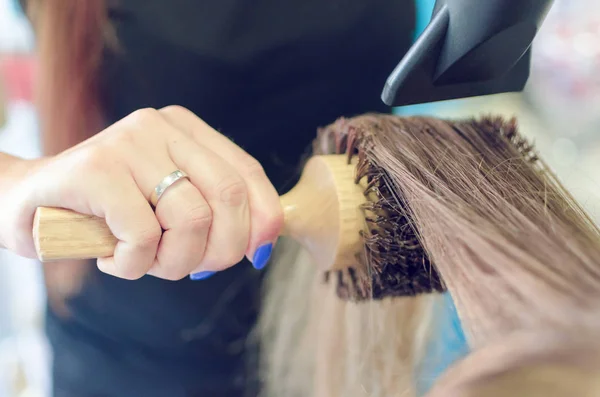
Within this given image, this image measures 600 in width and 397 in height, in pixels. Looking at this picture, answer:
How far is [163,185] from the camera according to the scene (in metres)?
0.40

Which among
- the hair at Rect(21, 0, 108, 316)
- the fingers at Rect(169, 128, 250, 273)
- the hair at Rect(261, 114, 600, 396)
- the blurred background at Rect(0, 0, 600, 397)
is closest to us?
the hair at Rect(261, 114, 600, 396)

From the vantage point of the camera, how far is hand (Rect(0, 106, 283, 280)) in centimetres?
39

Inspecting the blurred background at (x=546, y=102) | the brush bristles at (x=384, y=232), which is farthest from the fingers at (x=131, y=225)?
the blurred background at (x=546, y=102)

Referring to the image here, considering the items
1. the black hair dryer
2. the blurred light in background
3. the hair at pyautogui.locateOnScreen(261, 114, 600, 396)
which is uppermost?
the blurred light in background

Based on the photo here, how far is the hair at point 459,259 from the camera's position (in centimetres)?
30

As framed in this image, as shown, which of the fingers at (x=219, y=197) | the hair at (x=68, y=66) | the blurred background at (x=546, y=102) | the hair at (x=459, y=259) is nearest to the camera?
the hair at (x=459, y=259)

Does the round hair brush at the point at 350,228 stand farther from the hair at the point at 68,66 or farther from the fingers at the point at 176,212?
the hair at the point at 68,66

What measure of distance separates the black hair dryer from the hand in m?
0.16

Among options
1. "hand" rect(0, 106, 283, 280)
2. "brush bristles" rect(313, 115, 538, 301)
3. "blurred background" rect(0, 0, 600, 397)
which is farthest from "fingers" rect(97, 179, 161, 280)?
"blurred background" rect(0, 0, 600, 397)

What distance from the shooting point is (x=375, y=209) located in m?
0.44

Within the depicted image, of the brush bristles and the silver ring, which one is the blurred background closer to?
the brush bristles

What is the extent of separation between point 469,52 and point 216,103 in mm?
323

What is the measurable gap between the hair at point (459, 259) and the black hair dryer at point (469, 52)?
5 cm

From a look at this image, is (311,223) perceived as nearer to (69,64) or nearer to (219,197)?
(219,197)
